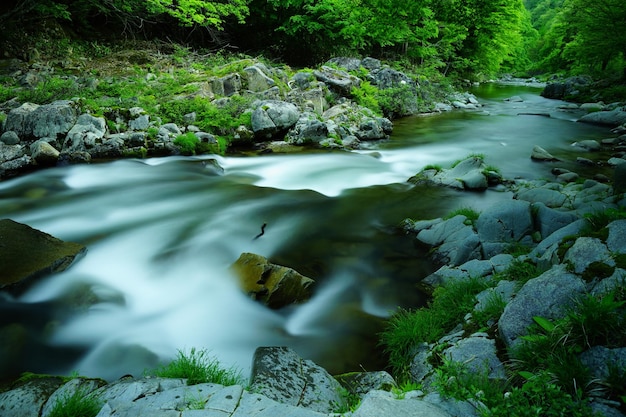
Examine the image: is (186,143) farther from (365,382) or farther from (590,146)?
(590,146)

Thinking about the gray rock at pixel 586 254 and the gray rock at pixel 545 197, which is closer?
the gray rock at pixel 586 254

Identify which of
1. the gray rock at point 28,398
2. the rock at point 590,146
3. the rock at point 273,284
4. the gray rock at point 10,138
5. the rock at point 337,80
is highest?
the rock at point 337,80

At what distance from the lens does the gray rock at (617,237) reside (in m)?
3.00

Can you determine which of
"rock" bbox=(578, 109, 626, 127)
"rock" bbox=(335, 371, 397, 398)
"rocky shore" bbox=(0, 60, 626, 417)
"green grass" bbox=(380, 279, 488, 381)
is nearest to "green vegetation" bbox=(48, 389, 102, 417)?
"rocky shore" bbox=(0, 60, 626, 417)

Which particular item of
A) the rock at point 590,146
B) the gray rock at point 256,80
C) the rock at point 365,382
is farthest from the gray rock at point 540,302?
the gray rock at point 256,80

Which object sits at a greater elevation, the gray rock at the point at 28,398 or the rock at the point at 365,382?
the gray rock at the point at 28,398

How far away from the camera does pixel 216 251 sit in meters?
6.17

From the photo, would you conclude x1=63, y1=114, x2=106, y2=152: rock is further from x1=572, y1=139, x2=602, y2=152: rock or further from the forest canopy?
x1=572, y1=139, x2=602, y2=152: rock

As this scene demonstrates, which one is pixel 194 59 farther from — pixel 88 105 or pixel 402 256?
pixel 402 256

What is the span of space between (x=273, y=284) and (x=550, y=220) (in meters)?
4.25

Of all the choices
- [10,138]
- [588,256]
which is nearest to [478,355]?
[588,256]

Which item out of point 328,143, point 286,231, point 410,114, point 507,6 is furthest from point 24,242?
point 507,6

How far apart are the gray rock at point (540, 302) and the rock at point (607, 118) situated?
60.8ft

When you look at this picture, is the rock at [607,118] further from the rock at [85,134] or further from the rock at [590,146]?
the rock at [85,134]
